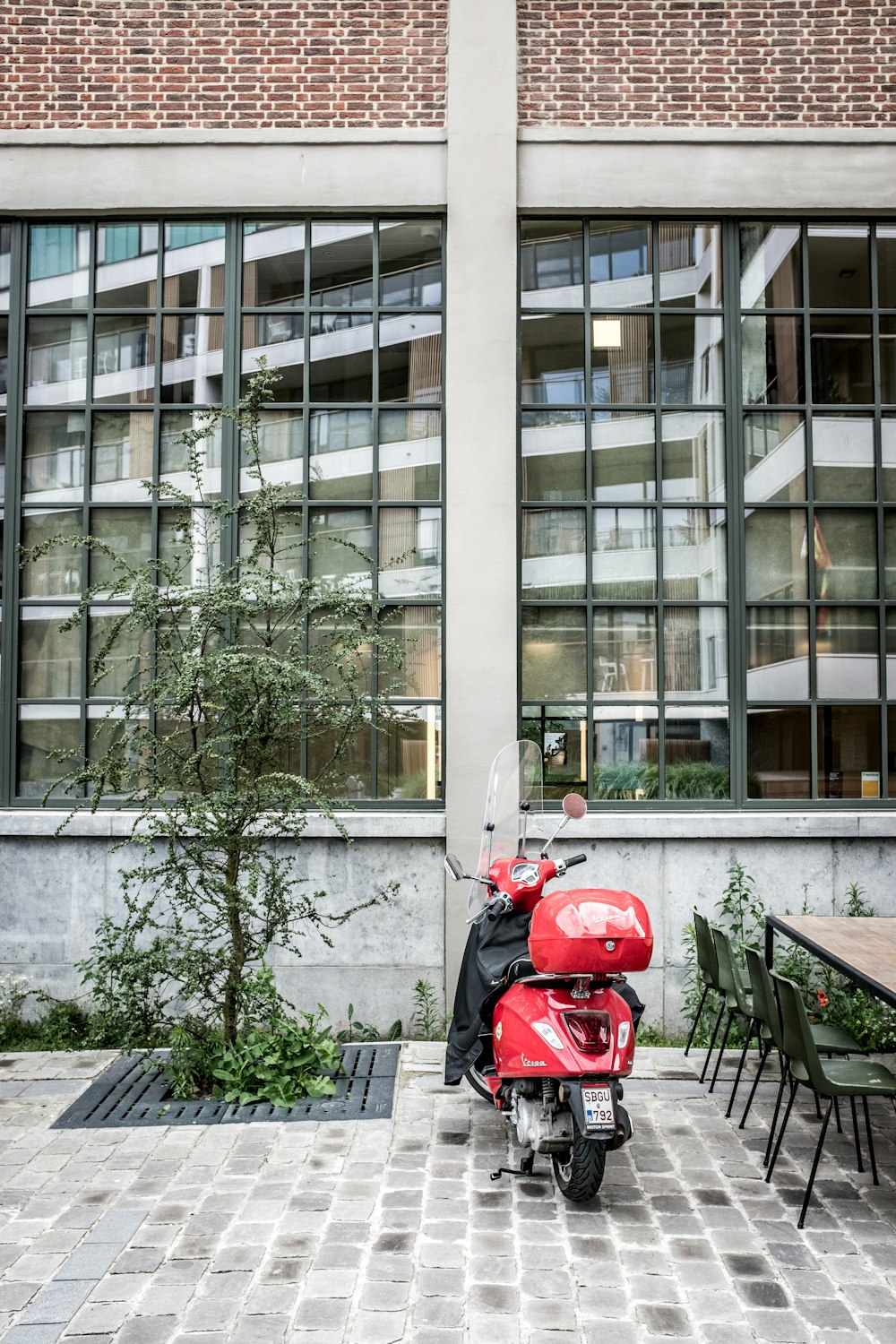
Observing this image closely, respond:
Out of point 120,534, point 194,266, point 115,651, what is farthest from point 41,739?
point 194,266

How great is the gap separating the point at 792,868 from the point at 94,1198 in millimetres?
4751

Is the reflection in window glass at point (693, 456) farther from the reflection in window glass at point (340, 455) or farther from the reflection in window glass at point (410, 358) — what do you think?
the reflection in window glass at point (340, 455)

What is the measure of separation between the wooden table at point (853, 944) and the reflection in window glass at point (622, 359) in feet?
12.3

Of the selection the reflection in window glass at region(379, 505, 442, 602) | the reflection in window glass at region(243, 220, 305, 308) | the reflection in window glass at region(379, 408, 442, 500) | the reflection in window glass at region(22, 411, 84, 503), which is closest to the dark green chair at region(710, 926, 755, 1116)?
the reflection in window glass at region(379, 505, 442, 602)

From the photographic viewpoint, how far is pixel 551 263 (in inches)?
291

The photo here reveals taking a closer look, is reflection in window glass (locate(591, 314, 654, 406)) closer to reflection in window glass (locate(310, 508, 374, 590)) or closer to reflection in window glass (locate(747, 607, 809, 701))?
reflection in window glass (locate(747, 607, 809, 701))

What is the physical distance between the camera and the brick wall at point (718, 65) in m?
7.24

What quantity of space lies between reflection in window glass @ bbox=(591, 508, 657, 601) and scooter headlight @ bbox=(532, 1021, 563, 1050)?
3.61 meters

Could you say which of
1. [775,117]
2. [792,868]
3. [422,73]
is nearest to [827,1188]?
[792,868]

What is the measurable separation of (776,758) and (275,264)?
504 cm

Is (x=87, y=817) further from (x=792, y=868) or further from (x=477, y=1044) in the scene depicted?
(x=792, y=868)

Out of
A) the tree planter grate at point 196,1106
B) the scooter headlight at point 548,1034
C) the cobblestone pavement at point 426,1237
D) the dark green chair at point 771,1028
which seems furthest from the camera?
the tree planter grate at point 196,1106

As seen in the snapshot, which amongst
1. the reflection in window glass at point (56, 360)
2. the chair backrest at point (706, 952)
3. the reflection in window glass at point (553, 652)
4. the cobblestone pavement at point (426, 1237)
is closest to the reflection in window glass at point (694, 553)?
the reflection in window glass at point (553, 652)

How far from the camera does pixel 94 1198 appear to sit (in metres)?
4.52
